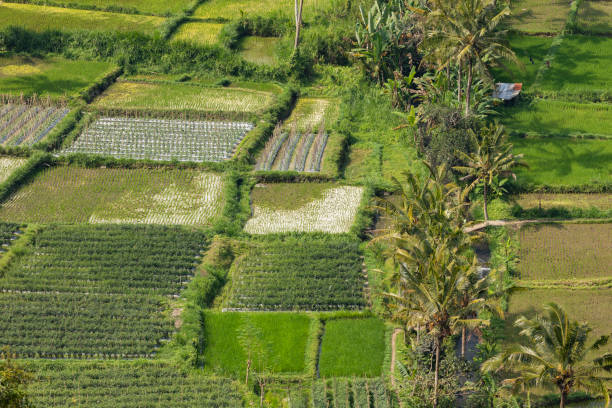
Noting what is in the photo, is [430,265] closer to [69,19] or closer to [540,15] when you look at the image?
[540,15]

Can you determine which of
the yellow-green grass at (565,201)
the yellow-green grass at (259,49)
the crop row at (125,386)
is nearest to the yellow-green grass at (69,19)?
the yellow-green grass at (259,49)

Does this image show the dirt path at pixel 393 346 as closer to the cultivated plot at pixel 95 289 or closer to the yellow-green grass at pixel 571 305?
the yellow-green grass at pixel 571 305

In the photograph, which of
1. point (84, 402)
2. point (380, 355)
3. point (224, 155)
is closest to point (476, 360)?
point (380, 355)

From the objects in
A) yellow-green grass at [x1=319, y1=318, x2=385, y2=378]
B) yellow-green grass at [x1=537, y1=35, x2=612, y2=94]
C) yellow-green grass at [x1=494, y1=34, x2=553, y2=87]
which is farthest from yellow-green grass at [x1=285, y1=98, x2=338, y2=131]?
yellow-green grass at [x1=319, y1=318, x2=385, y2=378]

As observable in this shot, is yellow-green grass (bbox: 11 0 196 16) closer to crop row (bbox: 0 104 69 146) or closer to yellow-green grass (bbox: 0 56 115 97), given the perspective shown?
yellow-green grass (bbox: 0 56 115 97)

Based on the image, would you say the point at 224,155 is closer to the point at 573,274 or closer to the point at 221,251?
the point at 221,251
